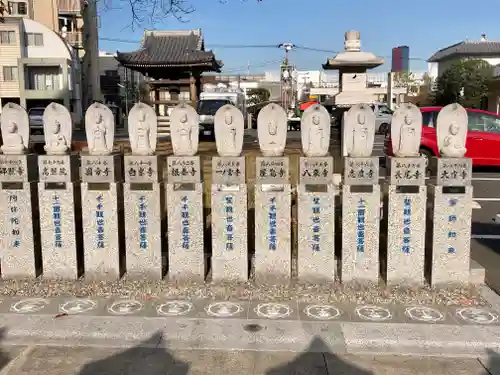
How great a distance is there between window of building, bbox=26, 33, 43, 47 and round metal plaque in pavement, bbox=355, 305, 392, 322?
36.3 meters

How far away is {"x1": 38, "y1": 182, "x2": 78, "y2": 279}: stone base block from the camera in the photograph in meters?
4.48

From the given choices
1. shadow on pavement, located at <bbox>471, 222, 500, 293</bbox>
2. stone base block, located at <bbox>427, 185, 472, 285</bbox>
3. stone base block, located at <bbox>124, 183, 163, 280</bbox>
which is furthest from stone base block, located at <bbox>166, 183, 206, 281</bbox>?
shadow on pavement, located at <bbox>471, 222, 500, 293</bbox>

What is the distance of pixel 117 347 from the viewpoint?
3.44 meters

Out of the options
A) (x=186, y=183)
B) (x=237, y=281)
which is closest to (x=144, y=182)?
(x=186, y=183)

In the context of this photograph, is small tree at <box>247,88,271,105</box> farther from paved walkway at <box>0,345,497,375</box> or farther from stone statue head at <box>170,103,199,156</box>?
paved walkway at <box>0,345,497,375</box>

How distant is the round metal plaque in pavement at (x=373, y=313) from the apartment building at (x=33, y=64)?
35010 millimetres

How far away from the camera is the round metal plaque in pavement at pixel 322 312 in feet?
12.6

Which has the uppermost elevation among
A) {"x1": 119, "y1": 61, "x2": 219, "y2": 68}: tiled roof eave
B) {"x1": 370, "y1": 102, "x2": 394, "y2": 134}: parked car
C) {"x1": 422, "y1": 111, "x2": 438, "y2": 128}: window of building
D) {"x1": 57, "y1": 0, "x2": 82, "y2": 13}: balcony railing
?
{"x1": 57, "y1": 0, "x2": 82, "y2": 13}: balcony railing

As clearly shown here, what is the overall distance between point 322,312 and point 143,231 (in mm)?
1838

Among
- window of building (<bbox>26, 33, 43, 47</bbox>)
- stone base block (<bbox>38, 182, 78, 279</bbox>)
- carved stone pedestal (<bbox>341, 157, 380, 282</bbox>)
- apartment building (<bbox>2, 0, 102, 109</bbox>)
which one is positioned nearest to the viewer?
carved stone pedestal (<bbox>341, 157, 380, 282</bbox>)

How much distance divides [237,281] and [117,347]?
4.47 feet

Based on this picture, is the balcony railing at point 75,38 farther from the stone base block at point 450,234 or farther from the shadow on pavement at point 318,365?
the shadow on pavement at point 318,365

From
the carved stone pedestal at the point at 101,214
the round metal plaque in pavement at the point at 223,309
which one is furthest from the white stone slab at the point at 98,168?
the round metal plaque in pavement at the point at 223,309

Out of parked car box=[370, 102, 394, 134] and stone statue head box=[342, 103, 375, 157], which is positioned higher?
parked car box=[370, 102, 394, 134]
